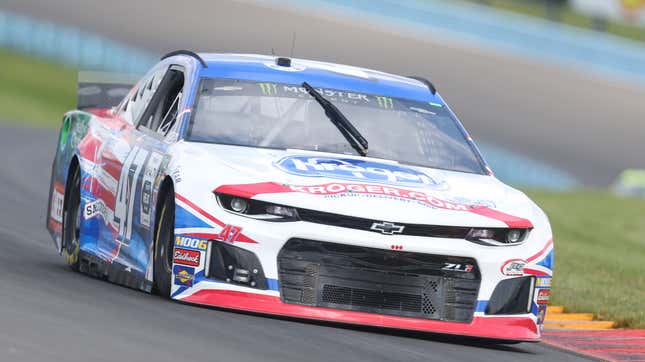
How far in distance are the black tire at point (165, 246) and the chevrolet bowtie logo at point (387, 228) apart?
99cm

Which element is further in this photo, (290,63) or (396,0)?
(396,0)

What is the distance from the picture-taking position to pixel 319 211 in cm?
742

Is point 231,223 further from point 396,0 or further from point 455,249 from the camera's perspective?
point 396,0

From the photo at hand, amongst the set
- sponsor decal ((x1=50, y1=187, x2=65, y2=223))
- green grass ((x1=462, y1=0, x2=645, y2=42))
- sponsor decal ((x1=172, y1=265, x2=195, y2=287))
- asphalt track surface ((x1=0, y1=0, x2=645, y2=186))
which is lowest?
asphalt track surface ((x1=0, y1=0, x2=645, y2=186))

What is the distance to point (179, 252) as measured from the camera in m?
7.58

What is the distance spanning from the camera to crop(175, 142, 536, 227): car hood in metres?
7.47

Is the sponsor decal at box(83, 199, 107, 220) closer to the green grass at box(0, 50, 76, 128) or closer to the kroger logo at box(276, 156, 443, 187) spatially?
the kroger logo at box(276, 156, 443, 187)

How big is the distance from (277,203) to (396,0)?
42145 millimetres

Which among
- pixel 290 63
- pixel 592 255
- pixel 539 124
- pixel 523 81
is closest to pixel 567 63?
pixel 523 81

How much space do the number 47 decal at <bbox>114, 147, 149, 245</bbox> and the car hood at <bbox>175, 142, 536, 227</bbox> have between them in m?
0.55

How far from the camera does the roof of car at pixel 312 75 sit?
8.91m

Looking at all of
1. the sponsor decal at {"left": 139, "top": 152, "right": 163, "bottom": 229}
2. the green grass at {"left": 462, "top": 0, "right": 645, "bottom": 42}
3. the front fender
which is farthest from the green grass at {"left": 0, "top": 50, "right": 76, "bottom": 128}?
the sponsor decal at {"left": 139, "top": 152, "right": 163, "bottom": 229}

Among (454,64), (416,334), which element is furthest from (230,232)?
(454,64)

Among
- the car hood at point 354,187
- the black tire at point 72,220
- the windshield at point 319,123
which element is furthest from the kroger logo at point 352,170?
the black tire at point 72,220
